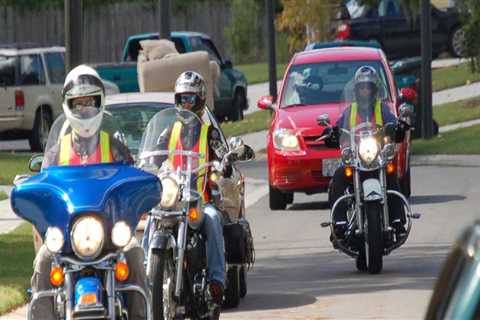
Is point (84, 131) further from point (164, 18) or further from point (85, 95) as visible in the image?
point (164, 18)

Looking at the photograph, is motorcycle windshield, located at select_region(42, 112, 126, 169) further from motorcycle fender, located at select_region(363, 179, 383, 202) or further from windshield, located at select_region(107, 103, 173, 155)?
windshield, located at select_region(107, 103, 173, 155)

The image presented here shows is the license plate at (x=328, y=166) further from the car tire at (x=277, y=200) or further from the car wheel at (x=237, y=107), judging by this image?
the car wheel at (x=237, y=107)

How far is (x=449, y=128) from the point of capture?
26.3 metres

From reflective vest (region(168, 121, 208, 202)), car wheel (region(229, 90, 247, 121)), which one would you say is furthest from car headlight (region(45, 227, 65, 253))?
car wheel (region(229, 90, 247, 121))

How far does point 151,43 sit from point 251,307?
1232 centimetres

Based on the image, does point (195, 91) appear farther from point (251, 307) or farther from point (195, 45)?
point (195, 45)

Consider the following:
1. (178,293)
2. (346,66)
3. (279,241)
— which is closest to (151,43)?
(346,66)

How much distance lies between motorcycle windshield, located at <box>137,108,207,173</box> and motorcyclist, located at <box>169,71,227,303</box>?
1cm

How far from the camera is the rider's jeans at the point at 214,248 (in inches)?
379

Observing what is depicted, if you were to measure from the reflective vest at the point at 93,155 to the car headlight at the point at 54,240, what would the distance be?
4.05 feet

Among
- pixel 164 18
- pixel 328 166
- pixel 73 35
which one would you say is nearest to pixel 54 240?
pixel 73 35

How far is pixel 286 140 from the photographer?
677 inches

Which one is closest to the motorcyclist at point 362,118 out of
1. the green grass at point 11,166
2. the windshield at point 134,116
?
the windshield at point 134,116

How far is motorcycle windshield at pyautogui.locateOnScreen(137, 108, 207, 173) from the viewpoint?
991cm
